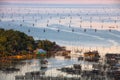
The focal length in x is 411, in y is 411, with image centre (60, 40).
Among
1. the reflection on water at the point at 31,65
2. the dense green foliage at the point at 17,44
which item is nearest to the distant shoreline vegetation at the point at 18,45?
the dense green foliage at the point at 17,44

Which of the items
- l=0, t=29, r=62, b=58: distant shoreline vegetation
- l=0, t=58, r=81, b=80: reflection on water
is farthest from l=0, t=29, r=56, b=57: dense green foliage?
l=0, t=58, r=81, b=80: reflection on water

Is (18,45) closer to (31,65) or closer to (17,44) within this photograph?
(17,44)

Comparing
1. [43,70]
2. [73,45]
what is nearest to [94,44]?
[73,45]

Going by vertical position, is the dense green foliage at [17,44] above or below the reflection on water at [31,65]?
above

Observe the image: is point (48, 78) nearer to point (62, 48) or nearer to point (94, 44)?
point (62, 48)

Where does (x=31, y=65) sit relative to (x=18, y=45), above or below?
below

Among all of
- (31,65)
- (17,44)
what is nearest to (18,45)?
(17,44)

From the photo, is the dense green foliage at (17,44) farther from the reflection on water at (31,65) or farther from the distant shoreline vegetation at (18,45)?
the reflection on water at (31,65)
